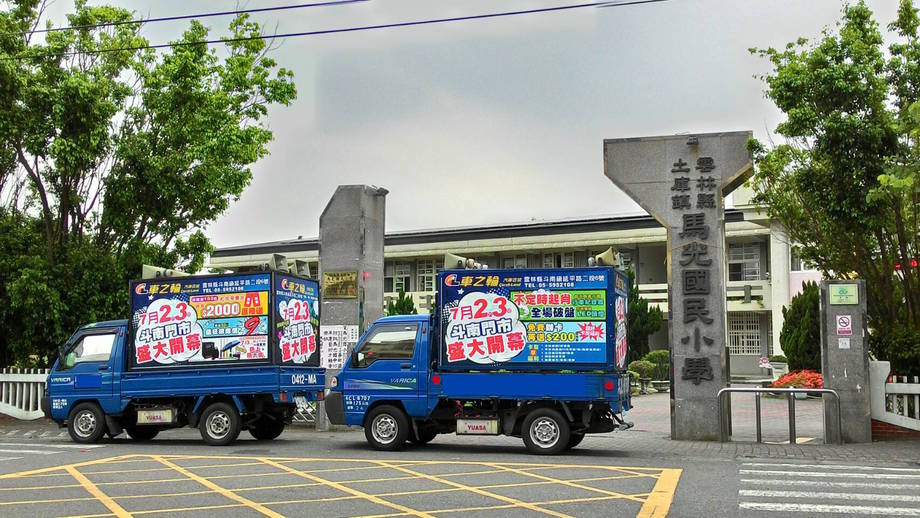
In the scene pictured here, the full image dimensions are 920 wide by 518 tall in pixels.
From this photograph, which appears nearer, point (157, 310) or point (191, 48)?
point (157, 310)

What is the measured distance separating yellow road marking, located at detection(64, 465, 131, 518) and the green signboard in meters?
12.4

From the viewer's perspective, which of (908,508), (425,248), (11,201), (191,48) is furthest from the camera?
(425,248)

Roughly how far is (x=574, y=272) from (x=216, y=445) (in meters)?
7.15


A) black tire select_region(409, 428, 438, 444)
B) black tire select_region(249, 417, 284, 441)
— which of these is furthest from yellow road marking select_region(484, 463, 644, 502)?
black tire select_region(249, 417, 284, 441)

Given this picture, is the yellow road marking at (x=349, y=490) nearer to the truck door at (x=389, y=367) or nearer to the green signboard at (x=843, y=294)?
Result: the truck door at (x=389, y=367)

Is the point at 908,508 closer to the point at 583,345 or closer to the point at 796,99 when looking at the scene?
the point at 583,345

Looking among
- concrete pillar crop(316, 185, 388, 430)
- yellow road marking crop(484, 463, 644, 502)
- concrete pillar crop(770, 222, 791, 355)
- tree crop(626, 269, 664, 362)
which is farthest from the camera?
concrete pillar crop(770, 222, 791, 355)

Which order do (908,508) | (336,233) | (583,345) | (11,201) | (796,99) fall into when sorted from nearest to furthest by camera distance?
(908,508) < (583,345) < (796,99) < (336,233) < (11,201)

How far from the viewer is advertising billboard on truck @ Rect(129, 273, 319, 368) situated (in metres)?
16.3

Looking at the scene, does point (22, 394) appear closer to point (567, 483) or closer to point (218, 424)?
Result: point (218, 424)

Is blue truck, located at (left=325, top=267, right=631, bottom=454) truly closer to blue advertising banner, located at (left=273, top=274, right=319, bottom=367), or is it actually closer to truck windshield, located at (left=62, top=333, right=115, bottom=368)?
blue advertising banner, located at (left=273, top=274, right=319, bottom=367)

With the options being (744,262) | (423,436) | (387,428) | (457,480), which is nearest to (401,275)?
(744,262)

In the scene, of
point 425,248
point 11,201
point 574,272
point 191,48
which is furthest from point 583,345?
point 425,248

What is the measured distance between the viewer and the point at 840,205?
17.3m
